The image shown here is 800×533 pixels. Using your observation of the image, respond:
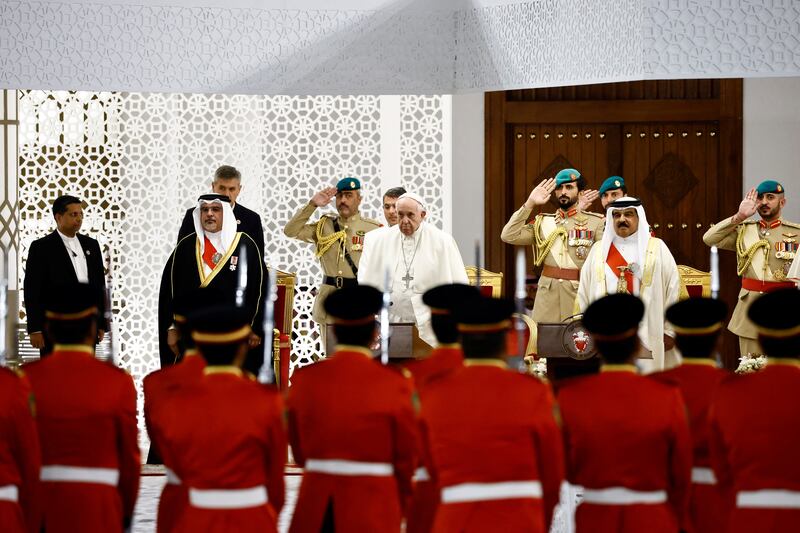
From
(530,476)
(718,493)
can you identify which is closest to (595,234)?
(718,493)

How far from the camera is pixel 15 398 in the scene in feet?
14.1

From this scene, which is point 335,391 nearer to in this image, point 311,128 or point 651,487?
point 651,487

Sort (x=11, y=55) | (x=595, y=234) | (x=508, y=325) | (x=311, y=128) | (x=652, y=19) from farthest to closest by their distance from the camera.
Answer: (x=311, y=128) → (x=595, y=234) → (x=11, y=55) → (x=652, y=19) → (x=508, y=325)

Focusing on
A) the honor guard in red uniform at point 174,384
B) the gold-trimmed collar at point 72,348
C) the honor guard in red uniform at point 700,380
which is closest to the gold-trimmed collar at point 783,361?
the honor guard in red uniform at point 700,380

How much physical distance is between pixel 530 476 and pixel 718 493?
894 mm

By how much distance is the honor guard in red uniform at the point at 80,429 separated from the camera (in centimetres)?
452

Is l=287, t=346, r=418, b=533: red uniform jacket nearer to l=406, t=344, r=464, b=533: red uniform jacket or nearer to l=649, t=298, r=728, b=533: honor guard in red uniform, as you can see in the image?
l=406, t=344, r=464, b=533: red uniform jacket

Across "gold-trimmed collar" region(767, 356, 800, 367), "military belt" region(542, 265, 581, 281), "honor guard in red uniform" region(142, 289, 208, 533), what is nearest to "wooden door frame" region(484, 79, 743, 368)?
"military belt" region(542, 265, 581, 281)

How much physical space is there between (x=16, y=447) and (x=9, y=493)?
0.15 metres

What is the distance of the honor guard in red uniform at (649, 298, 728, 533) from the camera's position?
4.48 metres

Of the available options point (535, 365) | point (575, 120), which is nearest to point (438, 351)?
point (535, 365)

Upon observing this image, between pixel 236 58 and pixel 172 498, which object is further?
pixel 236 58

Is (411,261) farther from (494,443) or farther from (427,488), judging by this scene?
(494,443)

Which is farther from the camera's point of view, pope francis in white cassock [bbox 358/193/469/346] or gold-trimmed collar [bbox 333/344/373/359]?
pope francis in white cassock [bbox 358/193/469/346]
